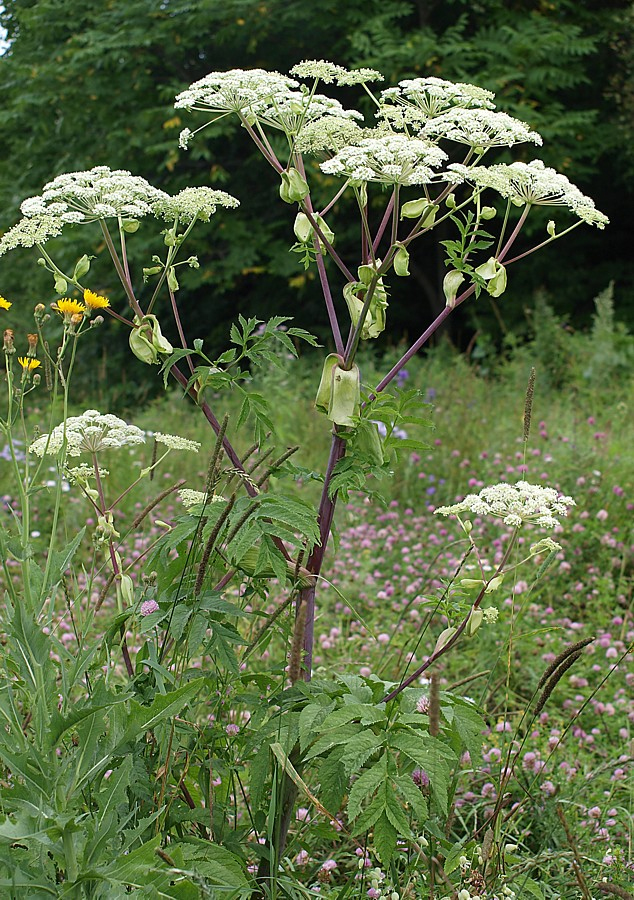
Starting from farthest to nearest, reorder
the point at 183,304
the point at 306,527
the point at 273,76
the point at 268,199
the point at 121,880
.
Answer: the point at 183,304, the point at 268,199, the point at 273,76, the point at 306,527, the point at 121,880

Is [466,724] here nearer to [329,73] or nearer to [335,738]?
[335,738]

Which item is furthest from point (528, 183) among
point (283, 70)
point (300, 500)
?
point (283, 70)

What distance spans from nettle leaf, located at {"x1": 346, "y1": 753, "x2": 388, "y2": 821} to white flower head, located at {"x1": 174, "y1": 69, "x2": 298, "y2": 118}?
1.21m

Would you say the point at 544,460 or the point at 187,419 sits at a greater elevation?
the point at 544,460

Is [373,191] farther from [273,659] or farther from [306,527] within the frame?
[306,527]

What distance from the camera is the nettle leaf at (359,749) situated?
1.40 metres

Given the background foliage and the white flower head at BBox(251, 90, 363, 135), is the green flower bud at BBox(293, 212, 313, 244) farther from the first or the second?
the background foliage

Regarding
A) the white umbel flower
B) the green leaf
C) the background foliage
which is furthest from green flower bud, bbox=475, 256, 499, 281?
the background foliage

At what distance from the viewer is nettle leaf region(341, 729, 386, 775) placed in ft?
4.61

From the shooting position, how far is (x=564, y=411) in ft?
19.6

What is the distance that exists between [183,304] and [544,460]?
21.8ft

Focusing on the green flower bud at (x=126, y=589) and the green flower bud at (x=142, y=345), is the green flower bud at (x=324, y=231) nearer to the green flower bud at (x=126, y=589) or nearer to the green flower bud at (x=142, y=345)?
the green flower bud at (x=142, y=345)

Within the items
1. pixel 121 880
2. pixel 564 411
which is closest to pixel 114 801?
pixel 121 880

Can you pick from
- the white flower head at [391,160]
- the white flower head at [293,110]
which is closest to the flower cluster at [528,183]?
the white flower head at [391,160]
